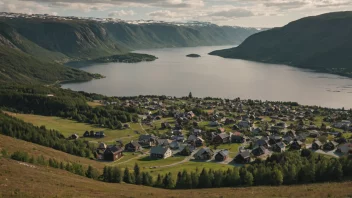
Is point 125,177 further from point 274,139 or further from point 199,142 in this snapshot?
point 274,139

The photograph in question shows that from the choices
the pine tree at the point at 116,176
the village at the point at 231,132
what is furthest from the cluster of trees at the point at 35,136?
the pine tree at the point at 116,176

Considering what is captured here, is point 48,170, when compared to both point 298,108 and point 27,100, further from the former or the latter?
point 298,108

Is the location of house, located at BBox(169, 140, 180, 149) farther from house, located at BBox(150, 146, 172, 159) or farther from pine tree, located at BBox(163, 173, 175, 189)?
pine tree, located at BBox(163, 173, 175, 189)

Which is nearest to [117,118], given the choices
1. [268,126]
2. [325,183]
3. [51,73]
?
[268,126]

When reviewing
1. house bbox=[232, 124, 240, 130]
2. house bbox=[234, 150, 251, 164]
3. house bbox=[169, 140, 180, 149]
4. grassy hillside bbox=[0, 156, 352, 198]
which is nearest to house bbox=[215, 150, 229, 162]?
house bbox=[234, 150, 251, 164]

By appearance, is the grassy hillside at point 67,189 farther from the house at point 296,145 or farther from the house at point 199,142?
the house at point 199,142

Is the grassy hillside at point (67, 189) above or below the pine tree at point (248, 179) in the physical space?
above
